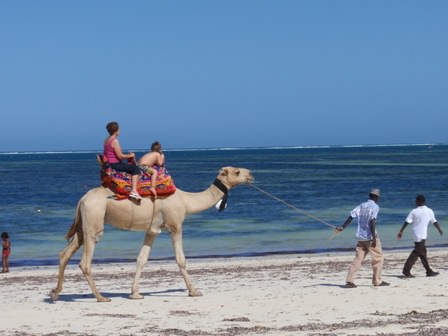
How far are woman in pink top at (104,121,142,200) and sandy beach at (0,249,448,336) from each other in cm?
204

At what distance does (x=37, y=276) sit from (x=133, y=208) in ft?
19.2

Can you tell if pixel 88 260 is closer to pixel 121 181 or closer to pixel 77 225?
pixel 77 225

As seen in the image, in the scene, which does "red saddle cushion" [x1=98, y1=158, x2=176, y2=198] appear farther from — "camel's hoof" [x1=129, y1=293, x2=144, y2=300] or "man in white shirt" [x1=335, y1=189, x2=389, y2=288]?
"man in white shirt" [x1=335, y1=189, x2=389, y2=288]

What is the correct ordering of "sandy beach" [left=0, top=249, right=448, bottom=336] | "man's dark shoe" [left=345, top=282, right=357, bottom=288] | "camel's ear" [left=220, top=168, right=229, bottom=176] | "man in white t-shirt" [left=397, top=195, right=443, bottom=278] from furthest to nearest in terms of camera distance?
1. "man in white t-shirt" [left=397, top=195, right=443, bottom=278]
2. "man's dark shoe" [left=345, top=282, right=357, bottom=288]
3. "camel's ear" [left=220, top=168, right=229, bottom=176]
4. "sandy beach" [left=0, top=249, right=448, bottom=336]

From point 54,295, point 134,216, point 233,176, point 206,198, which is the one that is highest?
point 233,176

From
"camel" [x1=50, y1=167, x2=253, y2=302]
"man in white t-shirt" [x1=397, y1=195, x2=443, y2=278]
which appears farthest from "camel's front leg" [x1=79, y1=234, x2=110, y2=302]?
"man in white t-shirt" [x1=397, y1=195, x2=443, y2=278]

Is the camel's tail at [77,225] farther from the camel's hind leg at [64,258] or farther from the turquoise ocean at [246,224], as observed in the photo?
the turquoise ocean at [246,224]

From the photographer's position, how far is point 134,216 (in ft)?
48.3

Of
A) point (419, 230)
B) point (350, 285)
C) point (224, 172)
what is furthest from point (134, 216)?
point (419, 230)

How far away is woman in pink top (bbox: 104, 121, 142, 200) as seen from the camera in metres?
14.4

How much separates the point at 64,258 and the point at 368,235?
5.11 m

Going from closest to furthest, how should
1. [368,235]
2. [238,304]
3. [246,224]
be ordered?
[238,304] → [368,235] → [246,224]

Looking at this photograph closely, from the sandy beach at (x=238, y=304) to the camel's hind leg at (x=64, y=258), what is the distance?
0.59 ft

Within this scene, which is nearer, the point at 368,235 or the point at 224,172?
the point at 224,172
